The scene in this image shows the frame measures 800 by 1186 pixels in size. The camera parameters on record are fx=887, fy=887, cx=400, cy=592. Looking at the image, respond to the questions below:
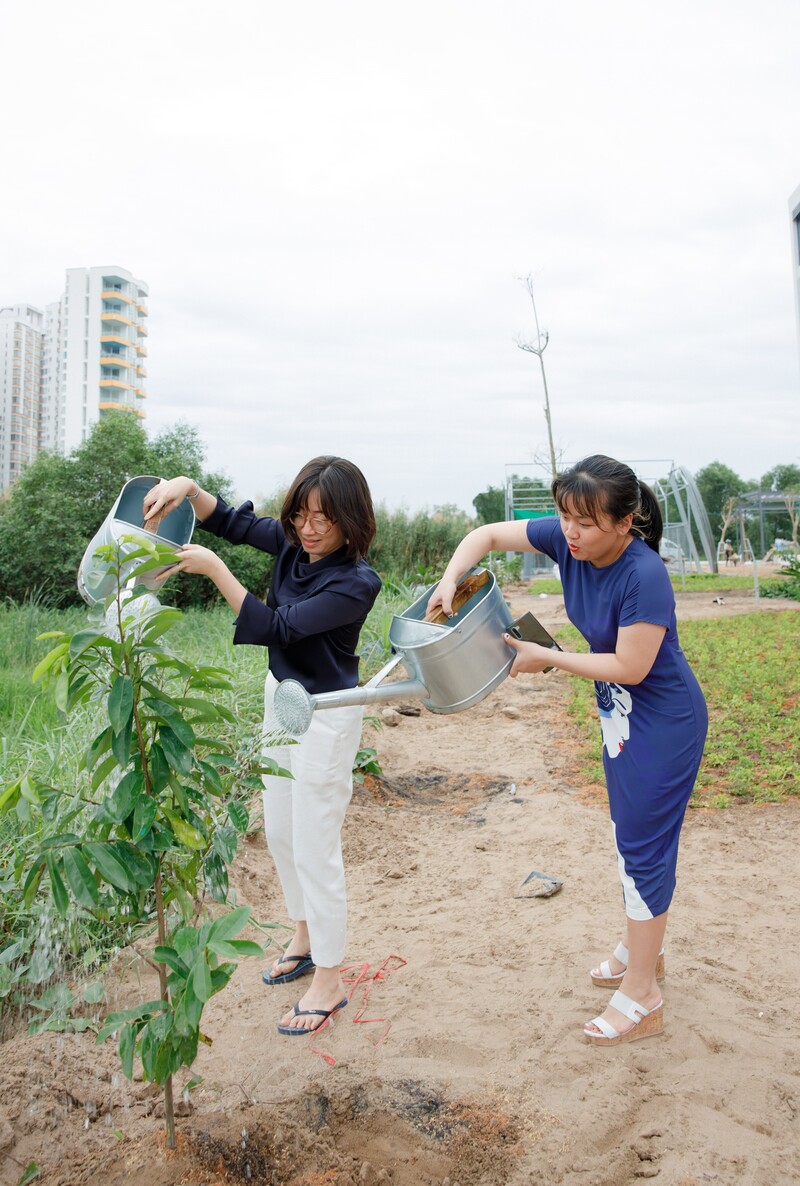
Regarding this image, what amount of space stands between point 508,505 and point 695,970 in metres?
16.5

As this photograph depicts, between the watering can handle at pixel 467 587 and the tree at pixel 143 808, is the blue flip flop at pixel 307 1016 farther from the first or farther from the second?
the watering can handle at pixel 467 587

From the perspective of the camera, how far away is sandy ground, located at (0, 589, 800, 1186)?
68.2 inches

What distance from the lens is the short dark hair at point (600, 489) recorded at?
1.93 m

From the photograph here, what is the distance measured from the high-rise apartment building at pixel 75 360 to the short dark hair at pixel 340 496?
51.8 meters

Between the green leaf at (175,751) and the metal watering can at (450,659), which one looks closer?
the green leaf at (175,751)

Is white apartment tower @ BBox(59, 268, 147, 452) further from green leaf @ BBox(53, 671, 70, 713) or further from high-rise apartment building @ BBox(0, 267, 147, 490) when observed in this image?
green leaf @ BBox(53, 671, 70, 713)

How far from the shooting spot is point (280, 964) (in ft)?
8.43

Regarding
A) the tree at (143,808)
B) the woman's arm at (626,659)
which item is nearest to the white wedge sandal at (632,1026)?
the woman's arm at (626,659)

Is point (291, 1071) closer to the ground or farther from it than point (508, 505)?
closer to the ground

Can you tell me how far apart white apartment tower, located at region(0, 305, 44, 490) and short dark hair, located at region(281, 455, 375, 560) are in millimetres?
47958

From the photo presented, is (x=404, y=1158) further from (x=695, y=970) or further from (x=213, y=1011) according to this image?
(x=695, y=970)

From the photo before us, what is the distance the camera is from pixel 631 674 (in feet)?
6.47

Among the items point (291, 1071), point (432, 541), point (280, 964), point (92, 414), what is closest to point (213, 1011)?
point (280, 964)

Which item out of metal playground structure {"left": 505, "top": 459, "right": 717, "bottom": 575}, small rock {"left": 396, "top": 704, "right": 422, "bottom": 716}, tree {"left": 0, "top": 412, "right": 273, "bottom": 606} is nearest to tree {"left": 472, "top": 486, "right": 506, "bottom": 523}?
metal playground structure {"left": 505, "top": 459, "right": 717, "bottom": 575}
